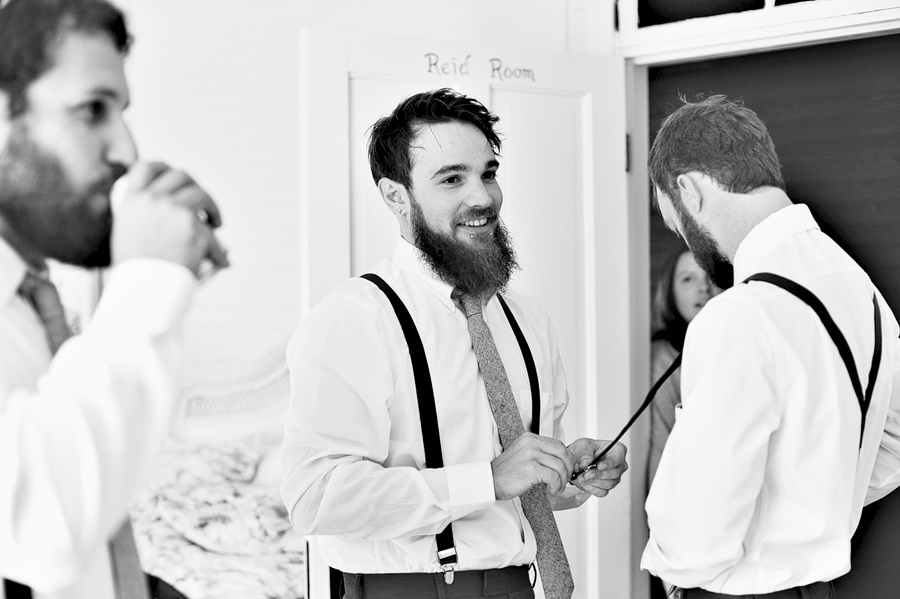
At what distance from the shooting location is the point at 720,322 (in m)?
1.61

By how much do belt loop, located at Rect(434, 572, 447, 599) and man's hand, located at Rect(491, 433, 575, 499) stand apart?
0.69ft

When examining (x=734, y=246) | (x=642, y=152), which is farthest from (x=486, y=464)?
(x=642, y=152)

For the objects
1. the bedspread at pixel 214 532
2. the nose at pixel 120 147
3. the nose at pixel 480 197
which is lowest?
the bedspread at pixel 214 532

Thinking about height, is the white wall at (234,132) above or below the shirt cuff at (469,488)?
above

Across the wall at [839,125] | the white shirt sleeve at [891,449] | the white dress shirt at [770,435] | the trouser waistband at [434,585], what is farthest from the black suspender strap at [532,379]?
the wall at [839,125]

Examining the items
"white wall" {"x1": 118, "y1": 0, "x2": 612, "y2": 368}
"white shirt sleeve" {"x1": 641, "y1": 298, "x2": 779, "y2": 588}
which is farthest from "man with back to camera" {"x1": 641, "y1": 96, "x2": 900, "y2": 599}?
"white wall" {"x1": 118, "y1": 0, "x2": 612, "y2": 368}

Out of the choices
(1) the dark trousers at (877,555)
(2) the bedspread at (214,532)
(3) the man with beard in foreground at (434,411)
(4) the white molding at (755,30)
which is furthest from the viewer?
(2) the bedspread at (214,532)

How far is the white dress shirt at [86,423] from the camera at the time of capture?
855 millimetres

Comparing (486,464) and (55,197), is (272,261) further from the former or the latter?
(55,197)

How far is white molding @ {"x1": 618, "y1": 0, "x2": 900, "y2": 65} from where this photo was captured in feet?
8.97

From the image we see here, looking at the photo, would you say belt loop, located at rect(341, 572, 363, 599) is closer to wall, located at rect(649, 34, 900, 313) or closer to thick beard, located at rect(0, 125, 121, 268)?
thick beard, located at rect(0, 125, 121, 268)

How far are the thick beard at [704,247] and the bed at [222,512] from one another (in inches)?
90.4

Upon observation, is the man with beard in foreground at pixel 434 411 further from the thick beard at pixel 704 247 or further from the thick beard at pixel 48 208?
the thick beard at pixel 48 208

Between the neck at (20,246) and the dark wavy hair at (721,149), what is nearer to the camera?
the neck at (20,246)
